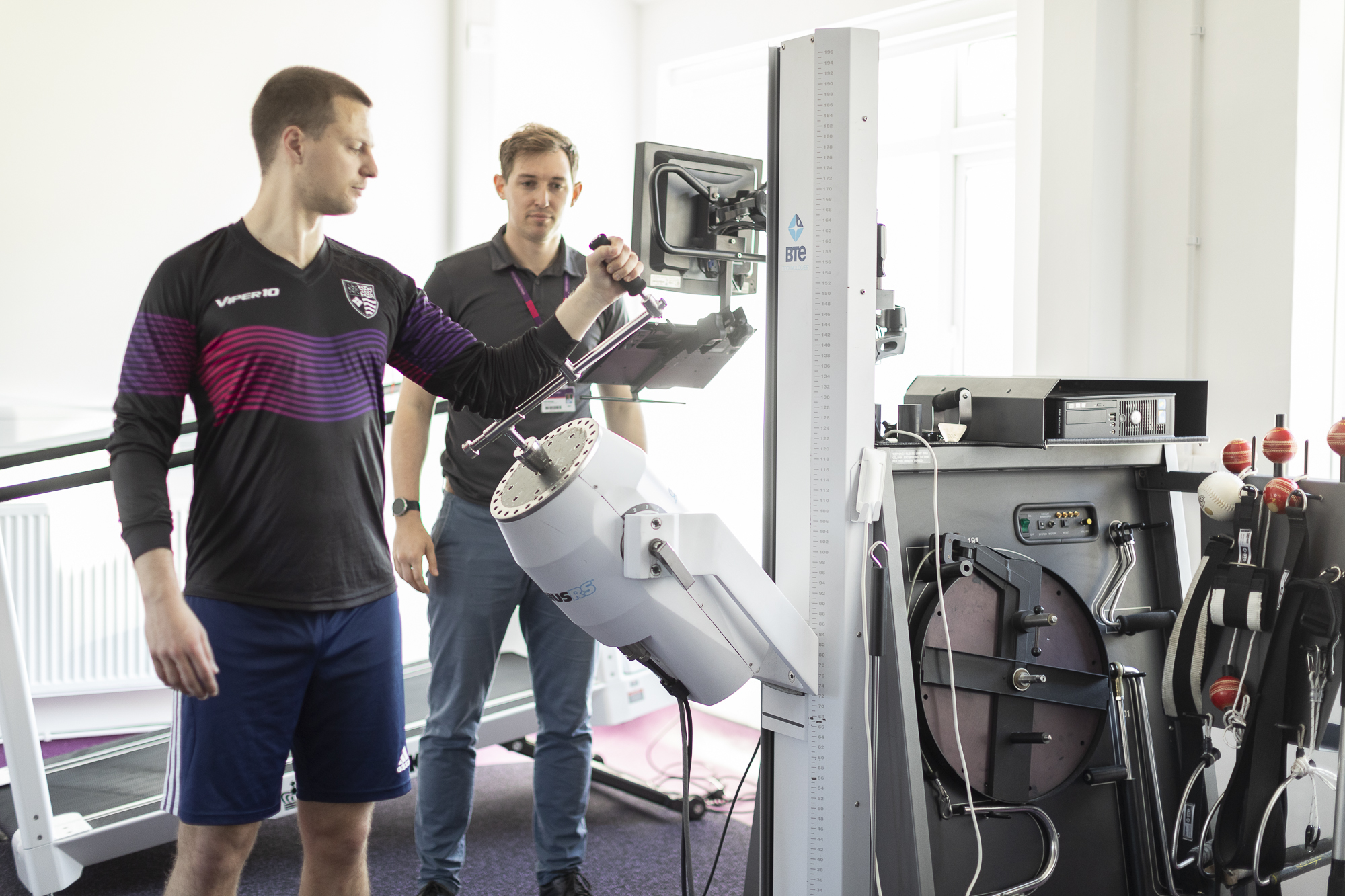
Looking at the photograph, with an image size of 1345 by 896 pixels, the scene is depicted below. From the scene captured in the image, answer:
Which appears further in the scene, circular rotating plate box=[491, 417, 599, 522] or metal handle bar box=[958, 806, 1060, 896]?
metal handle bar box=[958, 806, 1060, 896]

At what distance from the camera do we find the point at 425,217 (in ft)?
13.4

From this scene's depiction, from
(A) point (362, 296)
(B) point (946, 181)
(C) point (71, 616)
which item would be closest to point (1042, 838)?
(A) point (362, 296)

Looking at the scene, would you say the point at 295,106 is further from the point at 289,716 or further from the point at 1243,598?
the point at 1243,598

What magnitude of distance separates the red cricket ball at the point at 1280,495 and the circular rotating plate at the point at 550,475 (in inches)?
47.6

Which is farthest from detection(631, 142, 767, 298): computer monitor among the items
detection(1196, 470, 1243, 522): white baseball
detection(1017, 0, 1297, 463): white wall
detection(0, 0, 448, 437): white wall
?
detection(0, 0, 448, 437): white wall

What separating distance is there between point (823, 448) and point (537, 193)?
3.23ft

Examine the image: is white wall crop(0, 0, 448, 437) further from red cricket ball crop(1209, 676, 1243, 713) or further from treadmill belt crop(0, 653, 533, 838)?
red cricket ball crop(1209, 676, 1243, 713)

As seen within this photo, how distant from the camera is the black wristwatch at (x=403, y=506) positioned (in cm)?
219

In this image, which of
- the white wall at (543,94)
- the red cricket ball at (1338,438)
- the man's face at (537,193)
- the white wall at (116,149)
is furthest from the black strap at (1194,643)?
the white wall at (116,149)

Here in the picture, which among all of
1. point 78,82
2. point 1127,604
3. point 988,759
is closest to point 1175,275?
point 1127,604

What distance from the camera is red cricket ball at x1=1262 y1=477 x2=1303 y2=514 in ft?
5.74

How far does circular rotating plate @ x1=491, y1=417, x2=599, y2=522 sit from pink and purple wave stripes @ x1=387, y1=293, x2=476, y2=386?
1.03 feet

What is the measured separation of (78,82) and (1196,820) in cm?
380

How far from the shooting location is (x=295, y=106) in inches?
61.0
